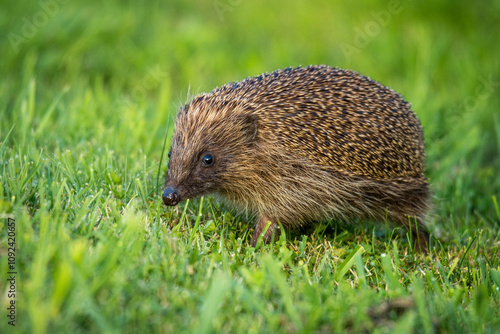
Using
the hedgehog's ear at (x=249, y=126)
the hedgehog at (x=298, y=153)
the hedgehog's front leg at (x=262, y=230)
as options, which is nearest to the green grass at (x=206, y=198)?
the hedgehog's front leg at (x=262, y=230)

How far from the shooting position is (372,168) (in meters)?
4.89

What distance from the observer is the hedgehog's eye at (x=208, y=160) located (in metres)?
4.84

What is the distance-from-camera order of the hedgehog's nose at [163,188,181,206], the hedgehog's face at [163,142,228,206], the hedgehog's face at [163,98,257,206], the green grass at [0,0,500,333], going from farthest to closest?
1. the hedgehog's face at [163,98,257,206]
2. the hedgehog's face at [163,142,228,206]
3. the hedgehog's nose at [163,188,181,206]
4. the green grass at [0,0,500,333]

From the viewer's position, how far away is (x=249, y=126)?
15.9ft

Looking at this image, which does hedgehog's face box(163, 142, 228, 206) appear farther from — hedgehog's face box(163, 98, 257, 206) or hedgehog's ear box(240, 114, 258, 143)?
hedgehog's ear box(240, 114, 258, 143)

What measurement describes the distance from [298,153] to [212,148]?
75cm

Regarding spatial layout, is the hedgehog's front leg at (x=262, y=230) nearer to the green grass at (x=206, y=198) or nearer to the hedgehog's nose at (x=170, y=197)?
the green grass at (x=206, y=198)

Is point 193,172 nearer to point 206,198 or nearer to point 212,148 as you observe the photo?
point 212,148

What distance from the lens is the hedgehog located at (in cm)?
481

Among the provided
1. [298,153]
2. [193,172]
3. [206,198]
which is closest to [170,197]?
[193,172]

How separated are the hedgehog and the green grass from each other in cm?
23

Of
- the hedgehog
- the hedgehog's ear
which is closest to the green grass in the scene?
the hedgehog

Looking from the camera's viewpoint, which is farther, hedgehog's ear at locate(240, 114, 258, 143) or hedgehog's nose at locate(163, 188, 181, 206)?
hedgehog's ear at locate(240, 114, 258, 143)

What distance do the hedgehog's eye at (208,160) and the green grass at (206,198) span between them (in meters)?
0.39
